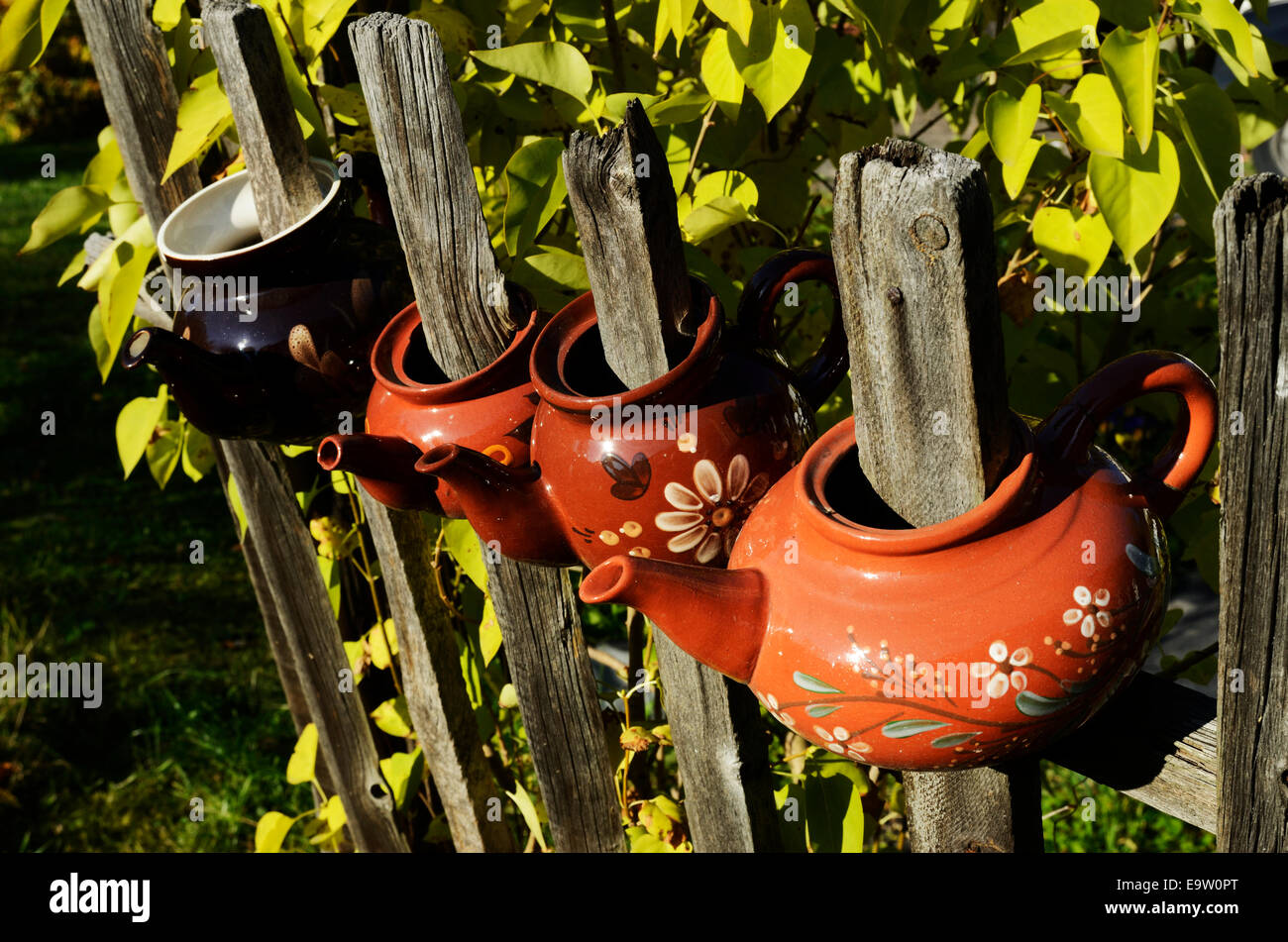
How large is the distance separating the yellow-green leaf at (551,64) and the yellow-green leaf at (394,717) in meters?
1.20

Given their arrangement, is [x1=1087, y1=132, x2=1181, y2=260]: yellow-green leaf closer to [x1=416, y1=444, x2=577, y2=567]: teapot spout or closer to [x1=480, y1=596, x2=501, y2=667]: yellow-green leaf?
[x1=416, y1=444, x2=577, y2=567]: teapot spout

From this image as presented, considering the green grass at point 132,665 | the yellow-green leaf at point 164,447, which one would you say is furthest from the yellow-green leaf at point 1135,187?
the yellow-green leaf at point 164,447

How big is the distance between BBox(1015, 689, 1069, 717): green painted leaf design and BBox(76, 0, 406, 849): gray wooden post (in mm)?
1393

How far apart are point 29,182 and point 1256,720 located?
11.6 metres

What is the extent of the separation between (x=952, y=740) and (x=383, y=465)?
0.64m

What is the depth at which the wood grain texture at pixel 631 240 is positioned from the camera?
3.33 feet

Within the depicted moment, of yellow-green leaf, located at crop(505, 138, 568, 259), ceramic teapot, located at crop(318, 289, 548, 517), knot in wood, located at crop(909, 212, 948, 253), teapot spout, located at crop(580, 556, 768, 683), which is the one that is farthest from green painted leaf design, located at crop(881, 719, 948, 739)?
yellow-green leaf, located at crop(505, 138, 568, 259)

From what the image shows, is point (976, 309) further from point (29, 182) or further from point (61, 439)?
point (29, 182)

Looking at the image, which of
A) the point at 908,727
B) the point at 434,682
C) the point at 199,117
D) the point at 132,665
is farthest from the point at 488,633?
the point at 132,665

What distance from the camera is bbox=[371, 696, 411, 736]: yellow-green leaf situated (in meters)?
2.08

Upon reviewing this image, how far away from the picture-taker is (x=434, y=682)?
6.13ft
